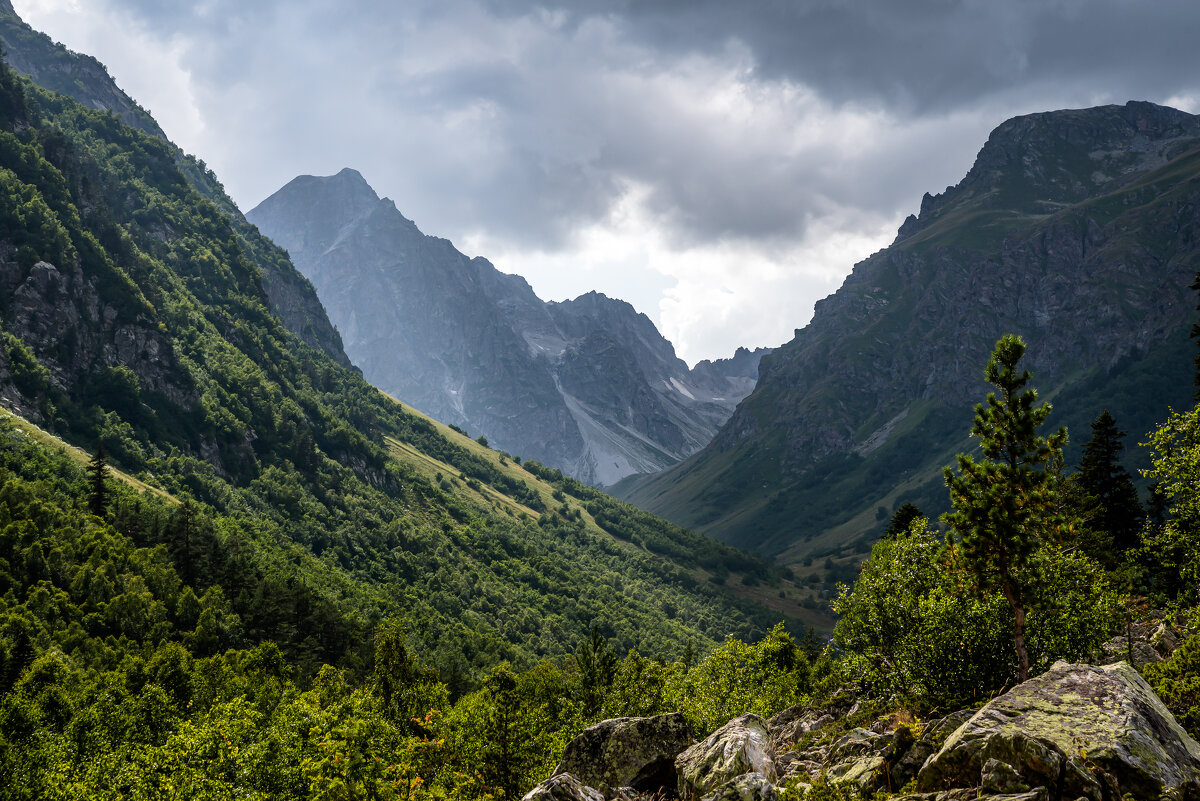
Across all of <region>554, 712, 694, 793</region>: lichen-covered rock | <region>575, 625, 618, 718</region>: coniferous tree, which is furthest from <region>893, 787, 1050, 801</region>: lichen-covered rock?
<region>575, 625, 618, 718</region>: coniferous tree

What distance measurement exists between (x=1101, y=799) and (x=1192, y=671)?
51.5 ft

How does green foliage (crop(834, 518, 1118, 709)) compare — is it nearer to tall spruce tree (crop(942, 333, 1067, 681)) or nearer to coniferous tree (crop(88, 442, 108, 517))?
tall spruce tree (crop(942, 333, 1067, 681))

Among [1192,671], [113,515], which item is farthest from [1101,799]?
[113,515]

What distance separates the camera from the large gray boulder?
1808 centimetres

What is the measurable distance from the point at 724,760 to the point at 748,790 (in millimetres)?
5148

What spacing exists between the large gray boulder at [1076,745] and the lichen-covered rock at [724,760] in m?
8.23

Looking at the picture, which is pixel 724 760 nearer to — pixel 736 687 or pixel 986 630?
pixel 986 630

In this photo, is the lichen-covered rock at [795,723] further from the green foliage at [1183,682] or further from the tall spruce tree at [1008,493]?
the green foliage at [1183,682]

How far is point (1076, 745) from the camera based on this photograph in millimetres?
19031

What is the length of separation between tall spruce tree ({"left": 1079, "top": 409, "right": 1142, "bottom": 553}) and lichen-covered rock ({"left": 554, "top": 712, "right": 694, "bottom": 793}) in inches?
2630

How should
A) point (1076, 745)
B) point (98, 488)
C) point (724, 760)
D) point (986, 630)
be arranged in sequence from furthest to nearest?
point (98, 488) < point (986, 630) < point (724, 760) < point (1076, 745)

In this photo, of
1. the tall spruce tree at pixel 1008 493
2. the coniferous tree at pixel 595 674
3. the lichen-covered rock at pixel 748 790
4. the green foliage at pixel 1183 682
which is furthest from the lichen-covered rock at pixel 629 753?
the coniferous tree at pixel 595 674

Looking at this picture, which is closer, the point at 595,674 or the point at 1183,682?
the point at 1183,682

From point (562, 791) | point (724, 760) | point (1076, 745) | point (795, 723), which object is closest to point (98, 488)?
point (795, 723)
